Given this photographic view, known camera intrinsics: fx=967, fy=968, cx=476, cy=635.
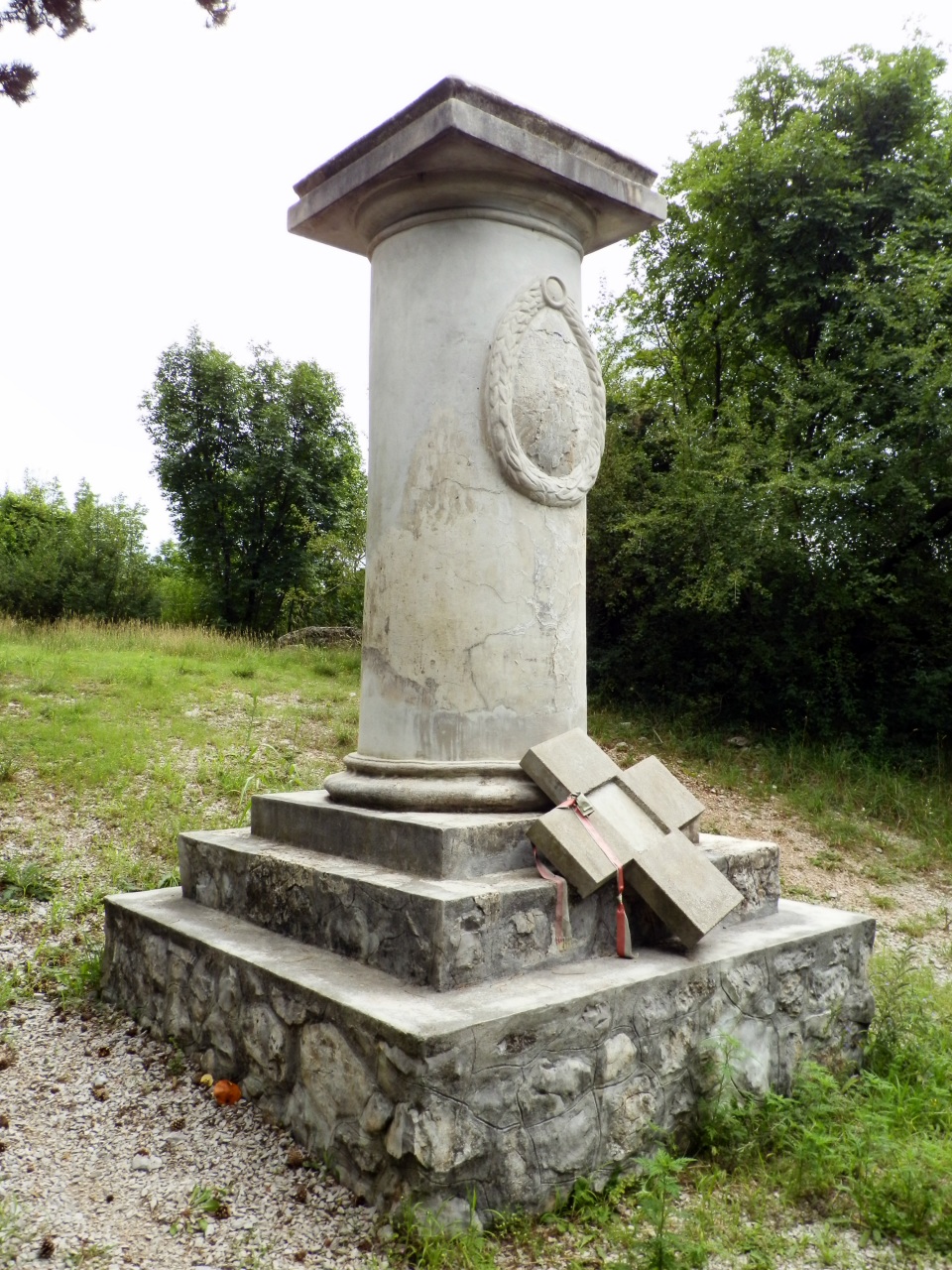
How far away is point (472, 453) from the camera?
11.4 feet

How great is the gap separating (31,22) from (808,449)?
26.2ft

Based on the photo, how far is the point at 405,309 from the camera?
363 centimetres

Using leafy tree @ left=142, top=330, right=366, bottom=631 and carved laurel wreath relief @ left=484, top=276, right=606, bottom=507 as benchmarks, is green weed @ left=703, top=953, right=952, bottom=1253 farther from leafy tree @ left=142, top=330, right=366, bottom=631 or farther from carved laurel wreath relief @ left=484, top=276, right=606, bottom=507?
leafy tree @ left=142, top=330, right=366, bottom=631

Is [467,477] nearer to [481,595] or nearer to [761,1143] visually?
[481,595]

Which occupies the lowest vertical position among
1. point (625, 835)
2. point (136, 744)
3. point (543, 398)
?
point (136, 744)

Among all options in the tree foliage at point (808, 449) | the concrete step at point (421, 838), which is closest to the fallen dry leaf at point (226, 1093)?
the concrete step at point (421, 838)

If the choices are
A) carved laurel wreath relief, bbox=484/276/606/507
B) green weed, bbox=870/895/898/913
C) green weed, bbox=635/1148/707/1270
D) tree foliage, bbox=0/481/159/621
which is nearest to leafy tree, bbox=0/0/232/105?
carved laurel wreath relief, bbox=484/276/606/507

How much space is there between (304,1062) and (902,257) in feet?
32.9

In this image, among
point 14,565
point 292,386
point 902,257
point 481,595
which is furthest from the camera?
point 292,386

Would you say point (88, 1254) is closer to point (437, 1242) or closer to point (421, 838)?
point (437, 1242)

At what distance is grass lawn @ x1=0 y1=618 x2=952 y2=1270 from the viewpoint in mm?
2426

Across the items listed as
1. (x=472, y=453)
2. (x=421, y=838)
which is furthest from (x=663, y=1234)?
(x=472, y=453)

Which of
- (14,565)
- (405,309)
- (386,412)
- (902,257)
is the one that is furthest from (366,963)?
(14,565)

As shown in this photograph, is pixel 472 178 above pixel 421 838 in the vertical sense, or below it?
above
